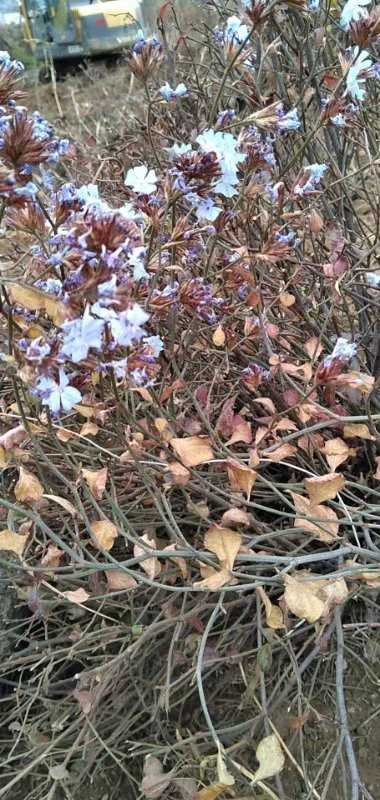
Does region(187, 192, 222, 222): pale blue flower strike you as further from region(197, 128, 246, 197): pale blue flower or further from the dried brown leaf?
the dried brown leaf

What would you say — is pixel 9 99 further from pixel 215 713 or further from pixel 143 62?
pixel 215 713

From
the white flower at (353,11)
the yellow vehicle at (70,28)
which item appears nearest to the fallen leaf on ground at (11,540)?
the white flower at (353,11)

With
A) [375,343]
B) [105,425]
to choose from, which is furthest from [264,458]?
[375,343]

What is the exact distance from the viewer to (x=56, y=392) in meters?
0.83

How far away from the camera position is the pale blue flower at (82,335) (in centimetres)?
73

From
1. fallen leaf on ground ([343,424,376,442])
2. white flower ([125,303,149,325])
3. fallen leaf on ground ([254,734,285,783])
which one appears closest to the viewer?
white flower ([125,303,149,325])

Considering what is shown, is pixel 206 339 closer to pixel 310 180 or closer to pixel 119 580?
pixel 310 180

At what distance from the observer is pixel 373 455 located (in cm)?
140

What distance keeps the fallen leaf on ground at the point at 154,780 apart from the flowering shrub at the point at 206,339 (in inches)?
6.6

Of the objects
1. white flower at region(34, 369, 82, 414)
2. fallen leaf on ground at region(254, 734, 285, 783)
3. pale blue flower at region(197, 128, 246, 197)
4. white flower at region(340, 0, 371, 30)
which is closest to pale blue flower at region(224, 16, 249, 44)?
white flower at region(340, 0, 371, 30)

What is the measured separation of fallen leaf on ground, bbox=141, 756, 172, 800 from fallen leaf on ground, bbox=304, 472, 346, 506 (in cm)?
49

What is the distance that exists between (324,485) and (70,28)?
A: 6.95 metres

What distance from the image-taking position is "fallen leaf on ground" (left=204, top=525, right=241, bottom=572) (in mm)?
1025

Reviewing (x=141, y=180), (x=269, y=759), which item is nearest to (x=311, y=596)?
(x=269, y=759)
